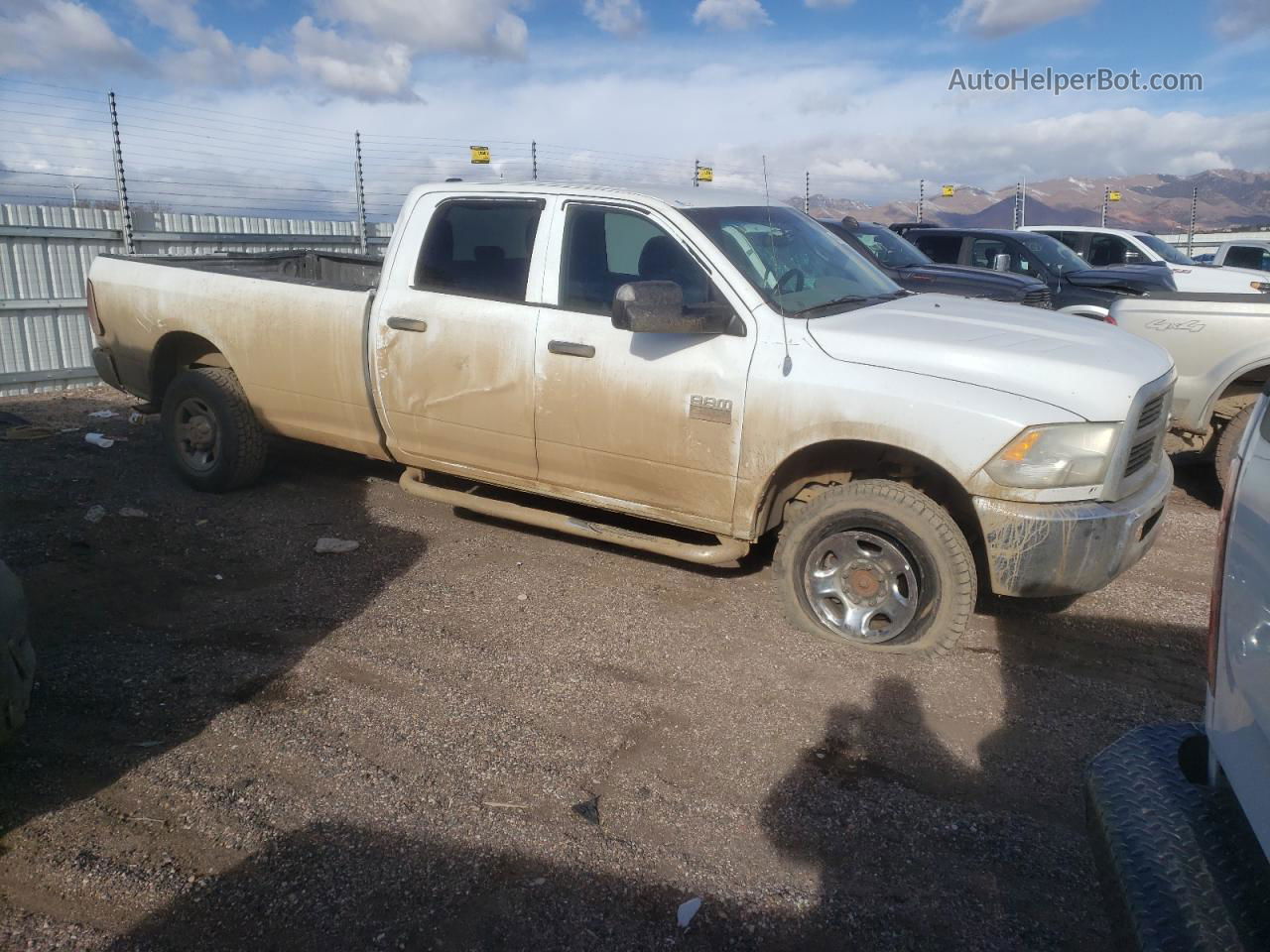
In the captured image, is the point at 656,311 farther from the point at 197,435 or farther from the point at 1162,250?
the point at 1162,250

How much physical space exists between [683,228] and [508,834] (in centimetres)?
274

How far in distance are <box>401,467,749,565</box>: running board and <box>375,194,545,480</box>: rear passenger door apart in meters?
0.16

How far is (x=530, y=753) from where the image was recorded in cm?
344

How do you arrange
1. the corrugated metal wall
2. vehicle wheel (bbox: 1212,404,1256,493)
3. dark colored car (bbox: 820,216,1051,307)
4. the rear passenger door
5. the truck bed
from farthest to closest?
1. the corrugated metal wall
2. dark colored car (bbox: 820,216,1051,307)
3. the truck bed
4. vehicle wheel (bbox: 1212,404,1256,493)
5. the rear passenger door

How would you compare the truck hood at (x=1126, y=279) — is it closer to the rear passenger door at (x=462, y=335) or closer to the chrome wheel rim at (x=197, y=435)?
the rear passenger door at (x=462, y=335)

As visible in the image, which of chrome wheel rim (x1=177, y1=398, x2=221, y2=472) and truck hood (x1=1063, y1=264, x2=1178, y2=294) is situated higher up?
truck hood (x1=1063, y1=264, x2=1178, y2=294)

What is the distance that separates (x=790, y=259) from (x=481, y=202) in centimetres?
163

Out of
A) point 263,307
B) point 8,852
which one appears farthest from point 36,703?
point 263,307

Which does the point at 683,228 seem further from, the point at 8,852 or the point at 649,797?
the point at 8,852

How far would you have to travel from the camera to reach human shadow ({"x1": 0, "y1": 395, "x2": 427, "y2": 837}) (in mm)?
3486

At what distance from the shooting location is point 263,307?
5.66m

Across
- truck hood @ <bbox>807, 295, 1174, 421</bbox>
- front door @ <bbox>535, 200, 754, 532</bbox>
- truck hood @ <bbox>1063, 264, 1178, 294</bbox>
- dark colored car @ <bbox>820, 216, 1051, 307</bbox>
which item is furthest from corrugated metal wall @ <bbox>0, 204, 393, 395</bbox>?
truck hood @ <bbox>1063, 264, 1178, 294</bbox>

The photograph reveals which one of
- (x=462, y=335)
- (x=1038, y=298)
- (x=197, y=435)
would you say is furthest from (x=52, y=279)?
(x=1038, y=298)

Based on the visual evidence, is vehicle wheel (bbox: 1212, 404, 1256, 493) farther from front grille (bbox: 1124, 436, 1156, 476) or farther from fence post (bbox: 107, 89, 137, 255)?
fence post (bbox: 107, 89, 137, 255)
